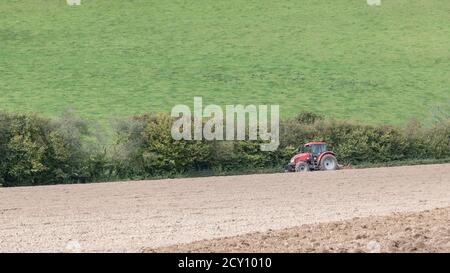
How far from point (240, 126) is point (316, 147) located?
371 cm

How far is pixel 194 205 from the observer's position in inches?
899

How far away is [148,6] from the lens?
202ft

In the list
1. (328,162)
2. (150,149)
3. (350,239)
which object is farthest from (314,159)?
(350,239)

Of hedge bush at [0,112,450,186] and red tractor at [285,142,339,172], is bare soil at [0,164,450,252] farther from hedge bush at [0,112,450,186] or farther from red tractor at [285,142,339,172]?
hedge bush at [0,112,450,186]

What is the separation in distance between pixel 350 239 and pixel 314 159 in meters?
18.2

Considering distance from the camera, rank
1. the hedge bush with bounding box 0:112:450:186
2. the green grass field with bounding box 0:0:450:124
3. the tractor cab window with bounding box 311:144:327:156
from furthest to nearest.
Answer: the green grass field with bounding box 0:0:450:124 < the tractor cab window with bounding box 311:144:327:156 < the hedge bush with bounding box 0:112:450:186

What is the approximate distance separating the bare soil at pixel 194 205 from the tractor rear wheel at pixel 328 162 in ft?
2.00

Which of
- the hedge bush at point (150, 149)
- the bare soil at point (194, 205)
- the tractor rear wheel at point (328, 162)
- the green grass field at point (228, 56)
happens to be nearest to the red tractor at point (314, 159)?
the tractor rear wheel at point (328, 162)

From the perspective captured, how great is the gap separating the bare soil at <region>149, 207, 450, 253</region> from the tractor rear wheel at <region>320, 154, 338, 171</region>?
1556 centimetres

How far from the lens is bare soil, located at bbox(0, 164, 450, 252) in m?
16.7

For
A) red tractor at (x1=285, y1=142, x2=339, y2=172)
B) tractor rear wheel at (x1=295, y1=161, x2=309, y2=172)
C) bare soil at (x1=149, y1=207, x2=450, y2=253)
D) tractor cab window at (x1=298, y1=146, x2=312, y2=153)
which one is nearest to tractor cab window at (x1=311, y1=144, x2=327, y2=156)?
red tractor at (x1=285, y1=142, x2=339, y2=172)

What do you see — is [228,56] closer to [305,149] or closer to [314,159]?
[305,149]
